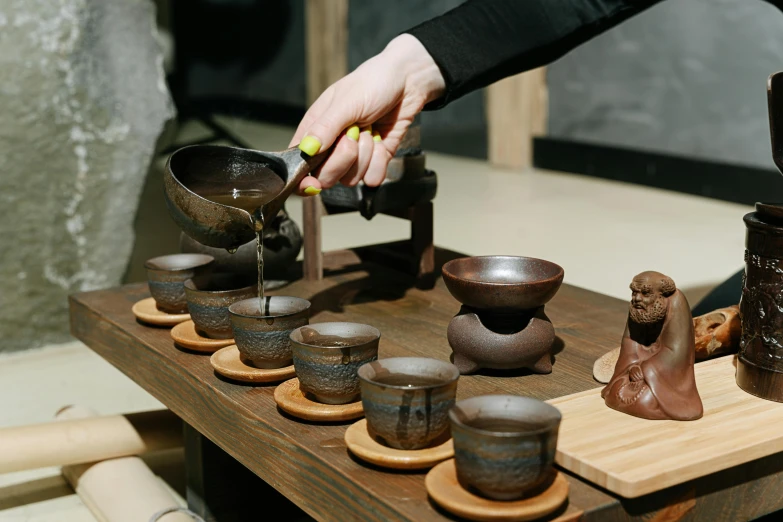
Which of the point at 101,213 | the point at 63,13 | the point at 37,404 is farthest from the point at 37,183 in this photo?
the point at 37,404

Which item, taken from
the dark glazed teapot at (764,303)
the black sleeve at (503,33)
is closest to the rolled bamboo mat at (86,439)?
the black sleeve at (503,33)

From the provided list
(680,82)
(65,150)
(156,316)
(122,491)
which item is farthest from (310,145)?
(680,82)

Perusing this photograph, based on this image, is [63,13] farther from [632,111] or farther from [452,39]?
[632,111]

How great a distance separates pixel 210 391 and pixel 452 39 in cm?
81

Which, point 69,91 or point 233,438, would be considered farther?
point 69,91

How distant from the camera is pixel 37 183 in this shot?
2.84 m

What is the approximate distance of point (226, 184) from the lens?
5.42 feet

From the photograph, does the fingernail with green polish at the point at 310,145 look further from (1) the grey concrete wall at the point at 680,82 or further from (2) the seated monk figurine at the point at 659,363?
(1) the grey concrete wall at the point at 680,82

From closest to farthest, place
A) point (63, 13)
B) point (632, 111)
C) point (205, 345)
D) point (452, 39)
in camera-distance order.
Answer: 1. point (205, 345)
2. point (452, 39)
3. point (63, 13)
4. point (632, 111)

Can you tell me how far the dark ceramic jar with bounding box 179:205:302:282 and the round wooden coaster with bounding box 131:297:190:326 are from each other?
199 mm

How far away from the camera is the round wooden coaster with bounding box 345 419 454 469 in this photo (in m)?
1.09

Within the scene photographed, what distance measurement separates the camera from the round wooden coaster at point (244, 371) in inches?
55.5

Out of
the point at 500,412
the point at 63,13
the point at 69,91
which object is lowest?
the point at 500,412

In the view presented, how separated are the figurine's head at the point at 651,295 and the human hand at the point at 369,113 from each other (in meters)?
0.61
